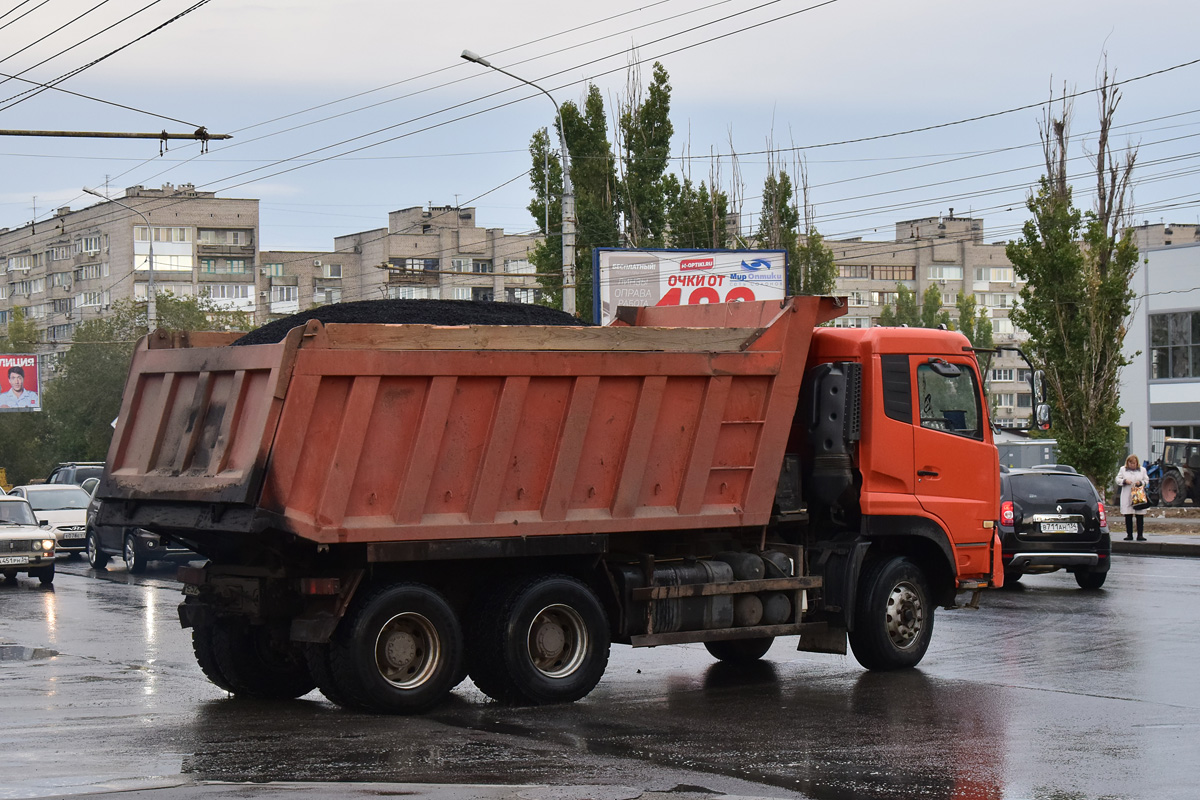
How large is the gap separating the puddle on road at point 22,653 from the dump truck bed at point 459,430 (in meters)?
3.55

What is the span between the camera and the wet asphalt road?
777 centimetres

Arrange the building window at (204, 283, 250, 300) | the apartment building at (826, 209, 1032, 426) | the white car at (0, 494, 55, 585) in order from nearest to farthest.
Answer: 1. the white car at (0, 494, 55, 585)
2. the building window at (204, 283, 250, 300)
3. the apartment building at (826, 209, 1032, 426)

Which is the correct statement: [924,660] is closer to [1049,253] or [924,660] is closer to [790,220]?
[1049,253]

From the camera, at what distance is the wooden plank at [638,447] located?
10789 mm

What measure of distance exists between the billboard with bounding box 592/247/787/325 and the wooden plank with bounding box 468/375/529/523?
20.4 meters

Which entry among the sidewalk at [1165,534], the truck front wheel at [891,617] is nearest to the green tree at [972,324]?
the sidewalk at [1165,534]

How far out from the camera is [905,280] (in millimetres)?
126375

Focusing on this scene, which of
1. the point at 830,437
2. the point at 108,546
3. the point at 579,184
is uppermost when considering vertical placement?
the point at 579,184

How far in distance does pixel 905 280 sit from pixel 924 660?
11588 centimetres

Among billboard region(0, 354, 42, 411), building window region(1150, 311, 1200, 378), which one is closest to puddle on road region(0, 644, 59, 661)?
building window region(1150, 311, 1200, 378)

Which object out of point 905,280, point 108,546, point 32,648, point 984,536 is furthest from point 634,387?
point 905,280

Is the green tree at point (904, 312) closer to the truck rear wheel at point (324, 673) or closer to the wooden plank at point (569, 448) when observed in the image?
the wooden plank at point (569, 448)

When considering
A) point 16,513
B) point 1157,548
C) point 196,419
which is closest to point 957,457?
point 196,419

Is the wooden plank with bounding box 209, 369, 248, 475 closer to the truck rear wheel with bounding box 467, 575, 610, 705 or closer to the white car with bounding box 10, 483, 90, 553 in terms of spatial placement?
the truck rear wheel with bounding box 467, 575, 610, 705
